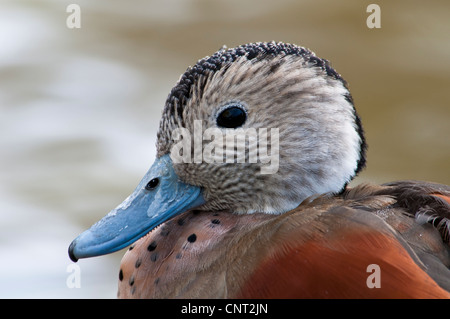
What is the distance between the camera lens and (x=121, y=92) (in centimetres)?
599

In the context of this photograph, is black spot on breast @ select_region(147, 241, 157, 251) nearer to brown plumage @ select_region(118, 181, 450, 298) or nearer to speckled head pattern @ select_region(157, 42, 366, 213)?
brown plumage @ select_region(118, 181, 450, 298)

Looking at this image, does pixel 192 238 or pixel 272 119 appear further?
pixel 272 119

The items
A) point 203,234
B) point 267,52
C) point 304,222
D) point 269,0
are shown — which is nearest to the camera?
point 304,222

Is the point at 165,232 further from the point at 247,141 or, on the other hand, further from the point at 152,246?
the point at 247,141

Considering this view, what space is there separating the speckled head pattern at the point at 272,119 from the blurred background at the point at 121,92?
1.61 m

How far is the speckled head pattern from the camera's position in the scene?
3133 mm

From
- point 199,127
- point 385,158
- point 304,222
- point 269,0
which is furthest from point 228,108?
point 269,0

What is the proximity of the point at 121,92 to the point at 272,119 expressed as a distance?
9.93ft

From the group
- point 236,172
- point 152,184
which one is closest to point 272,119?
point 236,172

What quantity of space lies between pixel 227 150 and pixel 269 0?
4072mm

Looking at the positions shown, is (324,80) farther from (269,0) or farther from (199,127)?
(269,0)

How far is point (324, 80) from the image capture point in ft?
10.6

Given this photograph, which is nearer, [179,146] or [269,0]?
[179,146]

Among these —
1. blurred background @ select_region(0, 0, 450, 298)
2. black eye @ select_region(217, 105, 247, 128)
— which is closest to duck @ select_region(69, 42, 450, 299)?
black eye @ select_region(217, 105, 247, 128)
